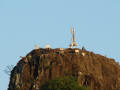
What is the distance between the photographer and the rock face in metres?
142

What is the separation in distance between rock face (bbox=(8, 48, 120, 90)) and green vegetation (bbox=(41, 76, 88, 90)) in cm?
417

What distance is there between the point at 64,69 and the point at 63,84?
7.13 meters

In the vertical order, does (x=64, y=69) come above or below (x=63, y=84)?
above

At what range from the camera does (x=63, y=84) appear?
136 metres

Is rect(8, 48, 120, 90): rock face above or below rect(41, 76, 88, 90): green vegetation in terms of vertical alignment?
above

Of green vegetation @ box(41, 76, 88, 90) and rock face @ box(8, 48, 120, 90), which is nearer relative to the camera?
green vegetation @ box(41, 76, 88, 90)

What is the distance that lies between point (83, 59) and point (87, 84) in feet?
23.1

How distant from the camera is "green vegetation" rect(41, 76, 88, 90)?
135913mm

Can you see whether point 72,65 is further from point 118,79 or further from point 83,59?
point 118,79

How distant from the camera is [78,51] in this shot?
148m

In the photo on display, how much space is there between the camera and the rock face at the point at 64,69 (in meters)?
142

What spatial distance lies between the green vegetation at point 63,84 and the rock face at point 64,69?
417 centimetres

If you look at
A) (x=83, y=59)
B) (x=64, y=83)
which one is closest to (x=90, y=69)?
(x=83, y=59)

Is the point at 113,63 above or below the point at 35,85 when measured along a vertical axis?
above
